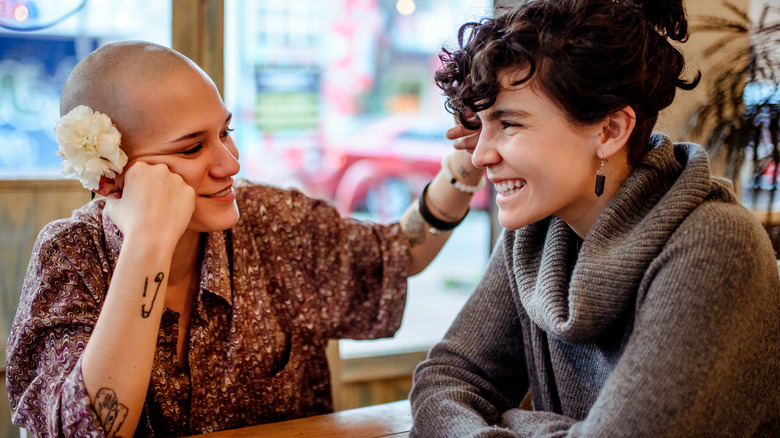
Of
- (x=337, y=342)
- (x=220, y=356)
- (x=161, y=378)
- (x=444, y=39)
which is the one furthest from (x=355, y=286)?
(x=444, y=39)

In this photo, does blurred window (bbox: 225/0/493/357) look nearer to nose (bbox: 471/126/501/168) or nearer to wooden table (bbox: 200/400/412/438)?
wooden table (bbox: 200/400/412/438)

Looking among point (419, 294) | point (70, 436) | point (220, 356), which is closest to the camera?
point (70, 436)

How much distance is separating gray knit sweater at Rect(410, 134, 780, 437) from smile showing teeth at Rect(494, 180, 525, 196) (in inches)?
5.1

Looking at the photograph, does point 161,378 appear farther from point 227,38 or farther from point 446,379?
point 227,38

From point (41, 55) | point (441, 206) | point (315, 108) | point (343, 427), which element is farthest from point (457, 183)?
point (41, 55)

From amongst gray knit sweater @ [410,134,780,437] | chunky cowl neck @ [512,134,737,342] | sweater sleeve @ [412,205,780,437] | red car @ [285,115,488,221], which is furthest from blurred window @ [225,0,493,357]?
sweater sleeve @ [412,205,780,437]

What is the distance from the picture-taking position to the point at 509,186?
4.21ft

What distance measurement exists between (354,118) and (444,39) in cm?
154

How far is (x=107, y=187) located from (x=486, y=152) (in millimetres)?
784

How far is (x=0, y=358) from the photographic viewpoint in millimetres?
1997

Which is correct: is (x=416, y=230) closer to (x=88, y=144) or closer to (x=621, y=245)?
(x=621, y=245)

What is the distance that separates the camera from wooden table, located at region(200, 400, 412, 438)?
136 cm

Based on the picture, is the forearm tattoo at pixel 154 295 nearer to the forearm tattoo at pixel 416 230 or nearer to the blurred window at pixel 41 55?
the forearm tattoo at pixel 416 230

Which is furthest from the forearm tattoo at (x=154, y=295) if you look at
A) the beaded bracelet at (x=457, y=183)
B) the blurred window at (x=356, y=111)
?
the blurred window at (x=356, y=111)
